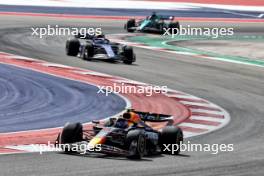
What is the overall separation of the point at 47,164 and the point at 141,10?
49932mm

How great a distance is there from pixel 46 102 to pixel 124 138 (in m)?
6.90

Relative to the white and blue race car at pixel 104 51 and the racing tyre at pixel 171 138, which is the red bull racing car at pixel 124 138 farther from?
the white and blue race car at pixel 104 51

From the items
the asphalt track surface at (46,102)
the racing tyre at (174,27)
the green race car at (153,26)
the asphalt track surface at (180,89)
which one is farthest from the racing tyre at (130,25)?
the asphalt track surface at (46,102)

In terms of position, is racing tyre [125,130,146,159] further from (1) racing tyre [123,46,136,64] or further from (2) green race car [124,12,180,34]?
(2) green race car [124,12,180,34]

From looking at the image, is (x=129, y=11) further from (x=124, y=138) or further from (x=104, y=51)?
(x=124, y=138)

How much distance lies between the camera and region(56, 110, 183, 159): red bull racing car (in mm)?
15391

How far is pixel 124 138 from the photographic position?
15.7 metres

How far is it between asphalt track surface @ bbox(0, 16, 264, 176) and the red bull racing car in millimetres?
248

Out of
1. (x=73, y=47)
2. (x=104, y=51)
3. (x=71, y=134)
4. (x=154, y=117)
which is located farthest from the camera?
(x=73, y=47)

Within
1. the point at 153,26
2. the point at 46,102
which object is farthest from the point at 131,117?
the point at 153,26

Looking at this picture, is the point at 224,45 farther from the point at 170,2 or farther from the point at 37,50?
the point at 170,2

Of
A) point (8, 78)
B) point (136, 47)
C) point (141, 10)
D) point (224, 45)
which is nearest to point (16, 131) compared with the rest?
point (8, 78)

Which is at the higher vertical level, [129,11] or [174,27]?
[174,27]

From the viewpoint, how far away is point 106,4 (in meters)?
66.8
